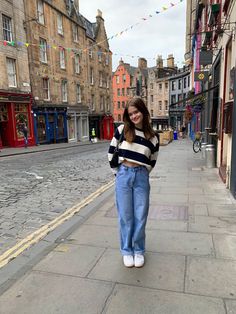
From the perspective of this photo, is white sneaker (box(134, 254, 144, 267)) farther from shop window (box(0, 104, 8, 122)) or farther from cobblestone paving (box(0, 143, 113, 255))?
shop window (box(0, 104, 8, 122))

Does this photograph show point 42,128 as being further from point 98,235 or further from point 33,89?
point 98,235

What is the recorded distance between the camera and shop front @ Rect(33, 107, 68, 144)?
902 inches

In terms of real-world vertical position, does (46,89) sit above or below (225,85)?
above

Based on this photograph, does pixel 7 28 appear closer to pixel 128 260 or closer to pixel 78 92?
pixel 78 92

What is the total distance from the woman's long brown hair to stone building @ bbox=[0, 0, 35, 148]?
58.6 feet

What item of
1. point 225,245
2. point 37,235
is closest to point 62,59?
point 37,235

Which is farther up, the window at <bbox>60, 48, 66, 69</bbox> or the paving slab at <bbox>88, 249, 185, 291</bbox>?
the window at <bbox>60, 48, 66, 69</bbox>

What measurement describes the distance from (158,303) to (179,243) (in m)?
1.28

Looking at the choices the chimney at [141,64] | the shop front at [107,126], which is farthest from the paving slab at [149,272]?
the chimney at [141,64]

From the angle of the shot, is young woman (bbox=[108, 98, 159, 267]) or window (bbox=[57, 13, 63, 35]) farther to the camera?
window (bbox=[57, 13, 63, 35])

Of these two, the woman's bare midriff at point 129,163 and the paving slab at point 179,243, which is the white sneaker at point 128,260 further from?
the woman's bare midriff at point 129,163

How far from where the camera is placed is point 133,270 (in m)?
2.98

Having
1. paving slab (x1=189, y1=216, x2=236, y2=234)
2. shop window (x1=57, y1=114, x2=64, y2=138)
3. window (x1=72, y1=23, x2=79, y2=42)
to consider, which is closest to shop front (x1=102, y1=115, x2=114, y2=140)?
shop window (x1=57, y1=114, x2=64, y2=138)

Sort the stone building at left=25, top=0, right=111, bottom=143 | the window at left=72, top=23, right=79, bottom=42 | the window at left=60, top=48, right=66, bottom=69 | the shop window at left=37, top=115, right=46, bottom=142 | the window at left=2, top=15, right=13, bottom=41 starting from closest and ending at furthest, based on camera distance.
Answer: the window at left=2, top=15, right=13, bottom=41 < the stone building at left=25, top=0, right=111, bottom=143 < the shop window at left=37, top=115, right=46, bottom=142 < the window at left=60, top=48, right=66, bottom=69 < the window at left=72, top=23, right=79, bottom=42
